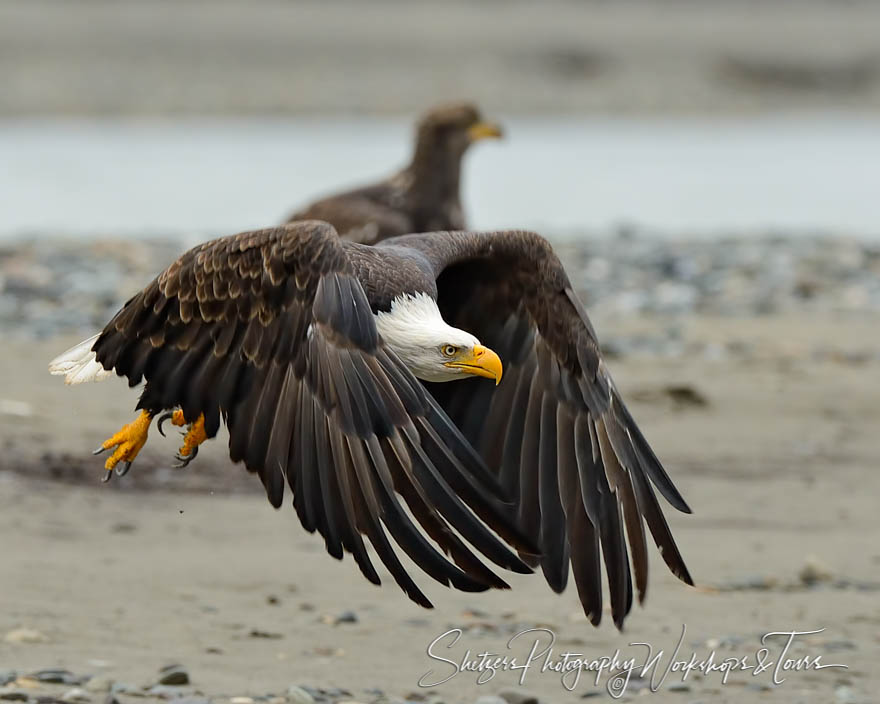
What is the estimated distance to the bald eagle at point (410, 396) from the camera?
3721 millimetres

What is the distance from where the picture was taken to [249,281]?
4.23 metres

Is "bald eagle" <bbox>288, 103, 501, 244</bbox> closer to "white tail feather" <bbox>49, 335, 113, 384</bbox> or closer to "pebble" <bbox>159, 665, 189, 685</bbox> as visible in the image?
"white tail feather" <bbox>49, 335, 113, 384</bbox>

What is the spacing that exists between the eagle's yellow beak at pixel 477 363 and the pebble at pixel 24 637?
1467 millimetres

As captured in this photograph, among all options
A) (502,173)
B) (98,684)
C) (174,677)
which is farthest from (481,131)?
(502,173)

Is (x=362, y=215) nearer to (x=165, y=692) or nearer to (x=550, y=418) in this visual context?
(x=550, y=418)

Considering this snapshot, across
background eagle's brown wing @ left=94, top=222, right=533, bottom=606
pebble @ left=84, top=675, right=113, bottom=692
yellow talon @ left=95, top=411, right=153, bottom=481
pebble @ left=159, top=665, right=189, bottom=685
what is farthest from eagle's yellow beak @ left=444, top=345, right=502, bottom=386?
pebble @ left=84, top=675, right=113, bottom=692

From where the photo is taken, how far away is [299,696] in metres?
4.46

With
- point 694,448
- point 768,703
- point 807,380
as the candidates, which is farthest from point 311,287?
point 807,380

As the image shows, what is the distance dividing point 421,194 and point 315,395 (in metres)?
4.36

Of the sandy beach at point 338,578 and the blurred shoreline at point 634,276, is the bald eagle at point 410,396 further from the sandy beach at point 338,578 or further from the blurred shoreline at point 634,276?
the blurred shoreline at point 634,276

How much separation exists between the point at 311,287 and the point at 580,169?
60.2 feet

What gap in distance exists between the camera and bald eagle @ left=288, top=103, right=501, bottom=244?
764 cm

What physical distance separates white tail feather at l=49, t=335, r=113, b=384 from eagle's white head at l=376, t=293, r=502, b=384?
2.55 feet

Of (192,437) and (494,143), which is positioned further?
(494,143)
